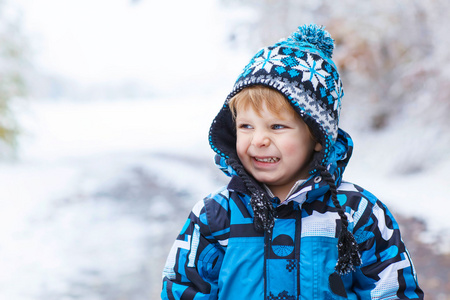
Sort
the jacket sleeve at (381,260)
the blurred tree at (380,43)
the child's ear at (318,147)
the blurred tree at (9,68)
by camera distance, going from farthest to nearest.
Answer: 1. the blurred tree at (9,68)
2. the blurred tree at (380,43)
3. the child's ear at (318,147)
4. the jacket sleeve at (381,260)

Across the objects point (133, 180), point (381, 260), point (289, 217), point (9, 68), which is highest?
point (9, 68)

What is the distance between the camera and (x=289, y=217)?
1.83m

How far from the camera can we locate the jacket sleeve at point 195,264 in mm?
1820

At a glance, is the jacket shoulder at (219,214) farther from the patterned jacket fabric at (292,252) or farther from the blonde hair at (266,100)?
the blonde hair at (266,100)

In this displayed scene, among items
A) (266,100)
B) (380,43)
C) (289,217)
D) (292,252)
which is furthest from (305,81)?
(380,43)

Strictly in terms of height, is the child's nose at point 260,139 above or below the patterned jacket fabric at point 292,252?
above

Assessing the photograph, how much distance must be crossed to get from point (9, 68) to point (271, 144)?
953cm

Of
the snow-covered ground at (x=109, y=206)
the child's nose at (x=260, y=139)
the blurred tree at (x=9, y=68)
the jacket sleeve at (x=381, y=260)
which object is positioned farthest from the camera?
the blurred tree at (x=9, y=68)

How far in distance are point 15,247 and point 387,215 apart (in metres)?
4.33

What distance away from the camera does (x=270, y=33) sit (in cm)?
945

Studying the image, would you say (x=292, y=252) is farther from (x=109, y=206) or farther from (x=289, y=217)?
(x=109, y=206)

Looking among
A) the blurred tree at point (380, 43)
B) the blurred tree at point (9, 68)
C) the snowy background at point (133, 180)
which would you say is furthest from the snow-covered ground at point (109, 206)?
the blurred tree at point (380, 43)

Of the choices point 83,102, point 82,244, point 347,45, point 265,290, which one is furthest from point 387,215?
point 83,102

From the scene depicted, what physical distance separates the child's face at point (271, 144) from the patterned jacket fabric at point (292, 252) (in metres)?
0.10
